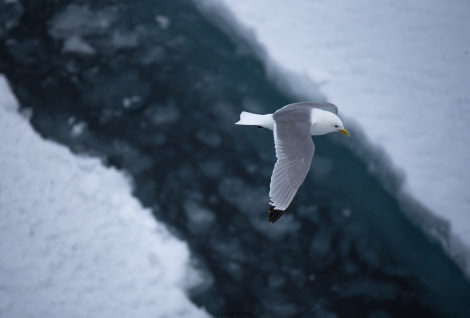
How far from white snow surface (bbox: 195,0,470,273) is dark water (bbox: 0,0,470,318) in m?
0.22

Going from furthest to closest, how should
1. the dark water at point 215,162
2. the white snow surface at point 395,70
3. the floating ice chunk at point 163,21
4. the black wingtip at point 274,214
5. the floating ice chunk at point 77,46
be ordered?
the floating ice chunk at point 163,21 → the floating ice chunk at point 77,46 → the white snow surface at point 395,70 → the dark water at point 215,162 → the black wingtip at point 274,214

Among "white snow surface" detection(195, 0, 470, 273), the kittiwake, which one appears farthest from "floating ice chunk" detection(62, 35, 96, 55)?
the kittiwake

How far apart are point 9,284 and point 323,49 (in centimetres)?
288

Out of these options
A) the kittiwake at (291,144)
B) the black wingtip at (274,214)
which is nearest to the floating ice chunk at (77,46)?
the kittiwake at (291,144)

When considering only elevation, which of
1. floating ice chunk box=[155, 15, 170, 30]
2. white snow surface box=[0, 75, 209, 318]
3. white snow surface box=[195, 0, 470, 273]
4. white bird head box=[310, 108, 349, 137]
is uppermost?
white bird head box=[310, 108, 349, 137]

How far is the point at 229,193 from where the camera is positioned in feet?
10.3

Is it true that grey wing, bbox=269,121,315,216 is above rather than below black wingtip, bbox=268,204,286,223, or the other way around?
above

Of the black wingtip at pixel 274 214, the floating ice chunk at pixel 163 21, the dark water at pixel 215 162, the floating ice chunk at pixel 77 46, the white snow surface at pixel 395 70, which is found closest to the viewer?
the black wingtip at pixel 274 214

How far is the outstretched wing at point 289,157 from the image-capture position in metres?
2.07

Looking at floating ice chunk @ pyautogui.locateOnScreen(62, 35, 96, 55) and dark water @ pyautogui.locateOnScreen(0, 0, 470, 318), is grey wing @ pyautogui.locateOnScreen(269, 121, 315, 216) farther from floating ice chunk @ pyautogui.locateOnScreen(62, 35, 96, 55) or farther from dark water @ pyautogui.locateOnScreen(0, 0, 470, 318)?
floating ice chunk @ pyautogui.locateOnScreen(62, 35, 96, 55)

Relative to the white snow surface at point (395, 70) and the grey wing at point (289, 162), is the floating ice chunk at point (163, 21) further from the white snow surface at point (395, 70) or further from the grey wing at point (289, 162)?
the grey wing at point (289, 162)

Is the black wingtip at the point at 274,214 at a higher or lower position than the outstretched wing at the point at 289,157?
lower

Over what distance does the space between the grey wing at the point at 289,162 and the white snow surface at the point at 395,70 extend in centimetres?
113

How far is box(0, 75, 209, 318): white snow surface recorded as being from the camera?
256 centimetres
